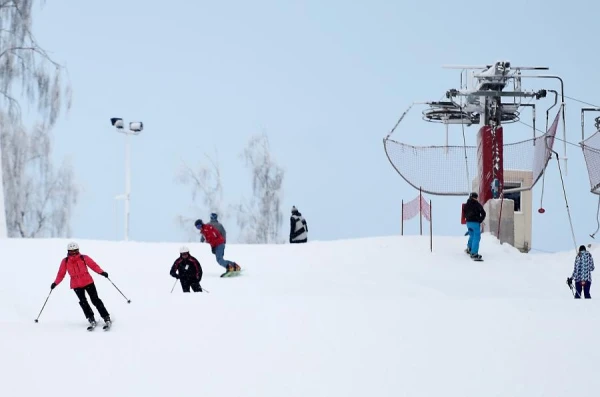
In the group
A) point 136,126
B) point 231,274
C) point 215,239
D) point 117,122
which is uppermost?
point 117,122

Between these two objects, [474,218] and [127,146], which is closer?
[474,218]

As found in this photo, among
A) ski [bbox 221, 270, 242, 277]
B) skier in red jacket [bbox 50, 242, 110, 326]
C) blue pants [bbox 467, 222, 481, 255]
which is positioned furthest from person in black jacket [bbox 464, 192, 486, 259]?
skier in red jacket [bbox 50, 242, 110, 326]

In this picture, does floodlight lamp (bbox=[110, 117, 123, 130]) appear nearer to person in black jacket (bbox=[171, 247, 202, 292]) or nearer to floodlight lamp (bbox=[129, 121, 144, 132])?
floodlight lamp (bbox=[129, 121, 144, 132])

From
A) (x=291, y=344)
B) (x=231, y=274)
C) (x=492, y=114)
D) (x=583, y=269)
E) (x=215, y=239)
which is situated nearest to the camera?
(x=291, y=344)

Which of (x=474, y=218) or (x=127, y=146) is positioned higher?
(x=127, y=146)

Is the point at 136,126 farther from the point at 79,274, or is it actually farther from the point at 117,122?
the point at 79,274

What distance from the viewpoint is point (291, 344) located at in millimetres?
10344

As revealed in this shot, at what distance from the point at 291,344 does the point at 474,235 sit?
1239 cm

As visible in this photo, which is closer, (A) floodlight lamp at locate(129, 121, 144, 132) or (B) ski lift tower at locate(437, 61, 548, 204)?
(B) ski lift tower at locate(437, 61, 548, 204)

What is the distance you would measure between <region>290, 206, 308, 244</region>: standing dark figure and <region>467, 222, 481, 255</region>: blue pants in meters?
6.48

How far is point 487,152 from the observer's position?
25.6m

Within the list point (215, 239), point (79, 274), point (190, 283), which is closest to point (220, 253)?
point (215, 239)

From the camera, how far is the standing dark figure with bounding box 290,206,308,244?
1037 inches

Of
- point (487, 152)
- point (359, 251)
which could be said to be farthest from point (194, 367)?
point (487, 152)
